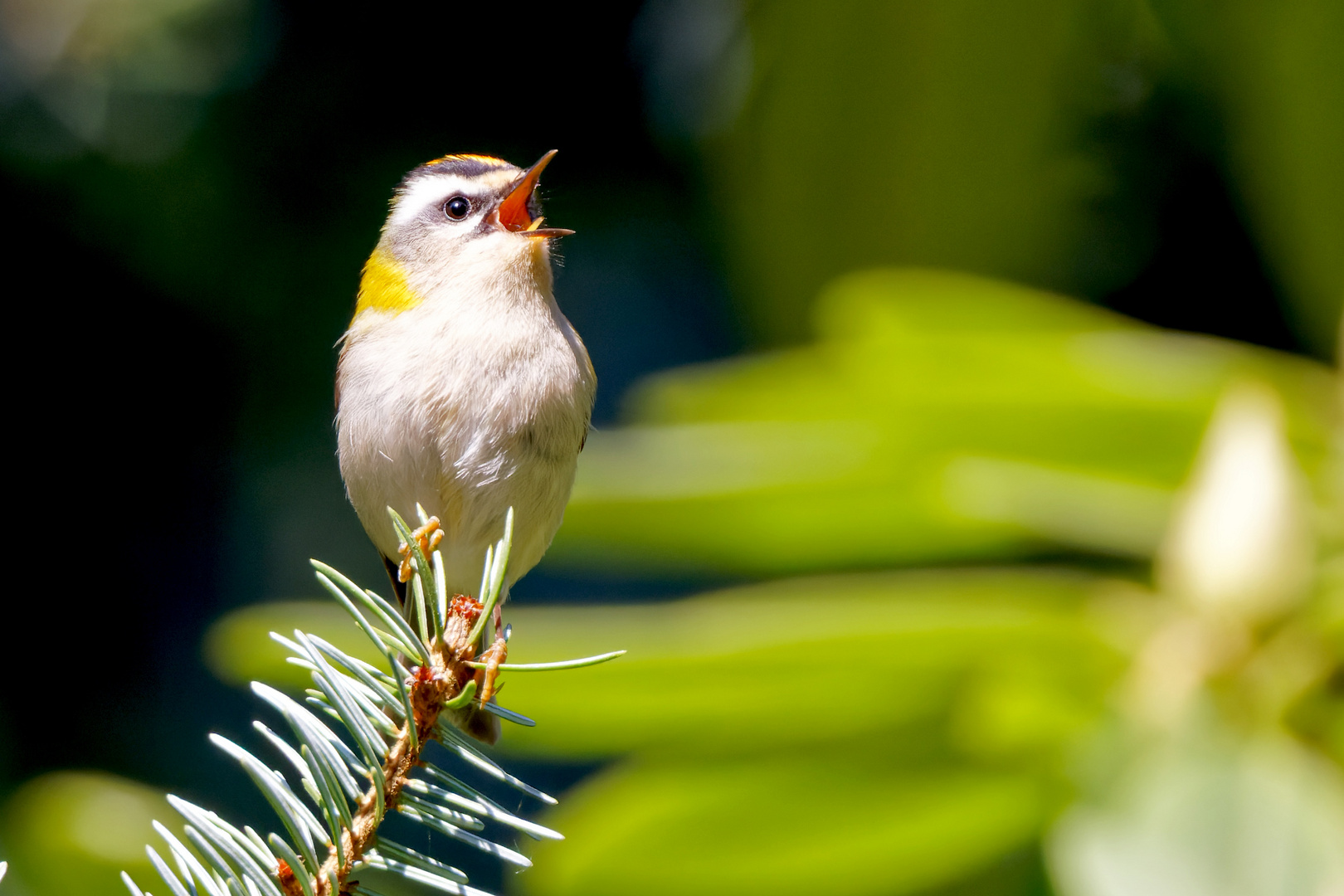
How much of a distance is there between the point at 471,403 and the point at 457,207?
0.35 metres

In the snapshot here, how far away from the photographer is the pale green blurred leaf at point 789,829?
4.26 ft

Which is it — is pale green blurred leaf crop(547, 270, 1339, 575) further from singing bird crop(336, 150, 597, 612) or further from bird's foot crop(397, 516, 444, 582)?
bird's foot crop(397, 516, 444, 582)

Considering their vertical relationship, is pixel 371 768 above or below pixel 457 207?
below

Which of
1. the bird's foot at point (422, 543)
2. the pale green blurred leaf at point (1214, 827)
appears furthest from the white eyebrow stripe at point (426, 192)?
the pale green blurred leaf at point (1214, 827)

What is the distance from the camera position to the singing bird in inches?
35.5

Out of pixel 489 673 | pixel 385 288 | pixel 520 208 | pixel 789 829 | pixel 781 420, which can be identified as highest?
pixel 781 420

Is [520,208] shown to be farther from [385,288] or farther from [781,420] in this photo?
[781,420]

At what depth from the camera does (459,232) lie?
3.73 ft

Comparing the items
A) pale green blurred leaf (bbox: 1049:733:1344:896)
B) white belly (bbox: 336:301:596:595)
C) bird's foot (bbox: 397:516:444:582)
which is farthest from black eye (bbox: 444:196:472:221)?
pale green blurred leaf (bbox: 1049:733:1344:896)

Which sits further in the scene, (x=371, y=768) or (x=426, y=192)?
(x=426, y=192)

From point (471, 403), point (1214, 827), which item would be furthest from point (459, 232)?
point (1214, 827)

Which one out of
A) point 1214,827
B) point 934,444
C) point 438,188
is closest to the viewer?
point 1214,827

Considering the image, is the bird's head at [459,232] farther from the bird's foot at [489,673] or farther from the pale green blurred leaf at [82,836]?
the pale green blurred leaf at [82,836]

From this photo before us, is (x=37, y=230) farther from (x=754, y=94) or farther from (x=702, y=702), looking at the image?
(x=702, y=702)
